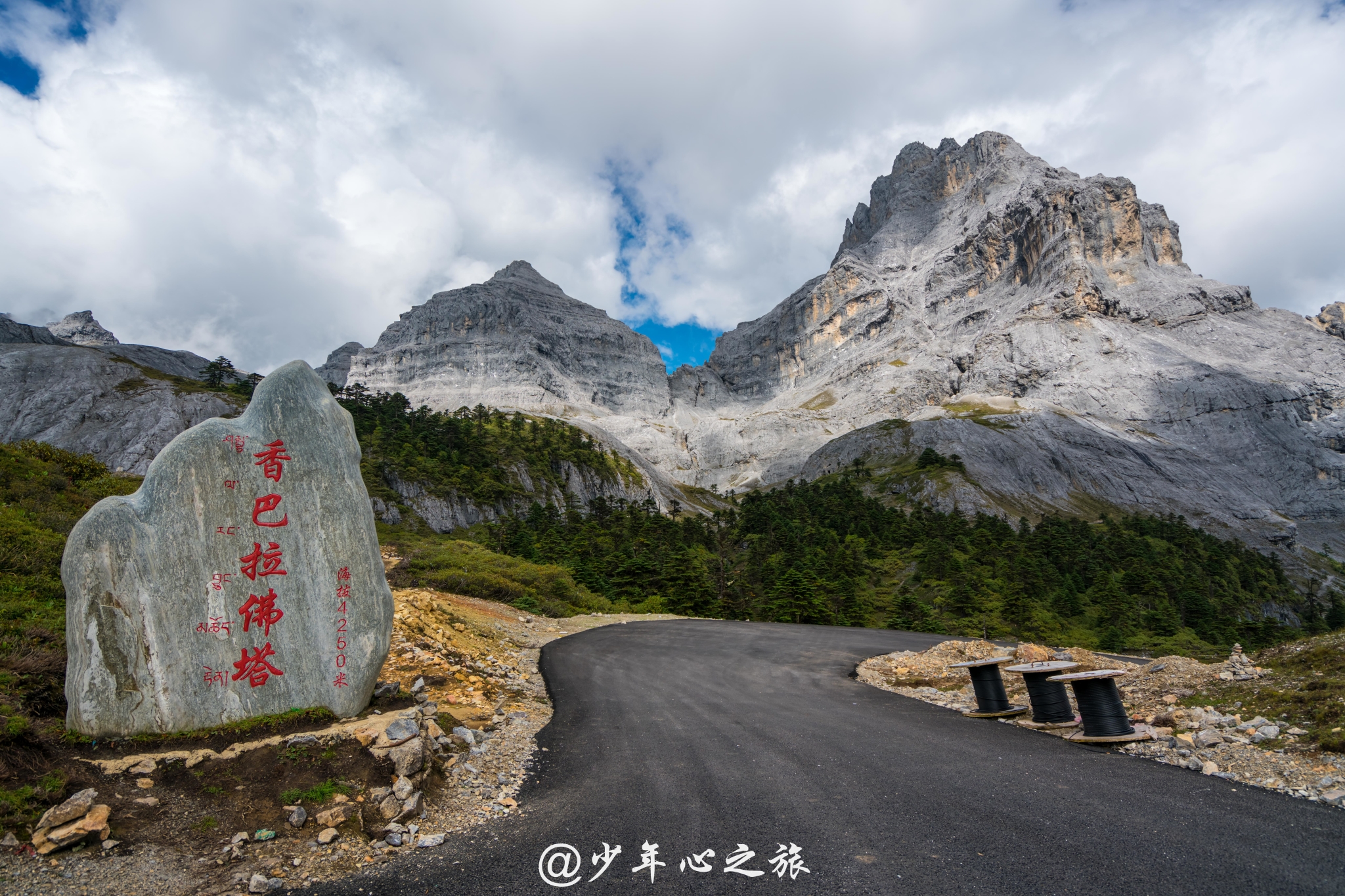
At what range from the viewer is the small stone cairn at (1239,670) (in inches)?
388

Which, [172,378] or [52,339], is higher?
[52,339]

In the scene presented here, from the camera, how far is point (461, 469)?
→ 7475 cm

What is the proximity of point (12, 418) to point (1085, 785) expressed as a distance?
368 ft

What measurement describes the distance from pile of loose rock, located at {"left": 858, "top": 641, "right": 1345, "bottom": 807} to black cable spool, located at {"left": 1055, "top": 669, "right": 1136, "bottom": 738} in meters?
0.24

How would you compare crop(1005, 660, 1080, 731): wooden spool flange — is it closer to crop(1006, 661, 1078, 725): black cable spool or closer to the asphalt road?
crop(1006, 661, 1078, 725): black cable spool

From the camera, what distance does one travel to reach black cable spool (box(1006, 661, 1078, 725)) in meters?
10.0

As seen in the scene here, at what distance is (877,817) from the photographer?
6.60 m

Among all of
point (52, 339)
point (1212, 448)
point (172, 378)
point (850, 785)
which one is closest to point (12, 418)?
point (172, 378)

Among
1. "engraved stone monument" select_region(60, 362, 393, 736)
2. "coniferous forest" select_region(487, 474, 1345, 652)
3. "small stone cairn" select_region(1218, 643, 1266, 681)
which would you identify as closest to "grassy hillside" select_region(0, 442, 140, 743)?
"engraved stone monument" select_region(60, 362, 393, 736)

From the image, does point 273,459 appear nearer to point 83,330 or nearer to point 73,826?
point 73,826

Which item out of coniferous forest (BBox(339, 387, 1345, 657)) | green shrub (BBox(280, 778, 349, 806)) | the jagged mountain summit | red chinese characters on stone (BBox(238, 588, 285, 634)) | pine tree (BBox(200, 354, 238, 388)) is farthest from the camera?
the jagged mountain summit

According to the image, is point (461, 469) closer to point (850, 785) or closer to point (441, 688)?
point (441, 688)

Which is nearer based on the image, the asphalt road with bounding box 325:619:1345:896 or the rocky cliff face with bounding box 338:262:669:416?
the asphalt road with bounding box 325:619:1345:896

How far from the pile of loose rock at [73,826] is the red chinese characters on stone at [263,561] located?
298 cm
